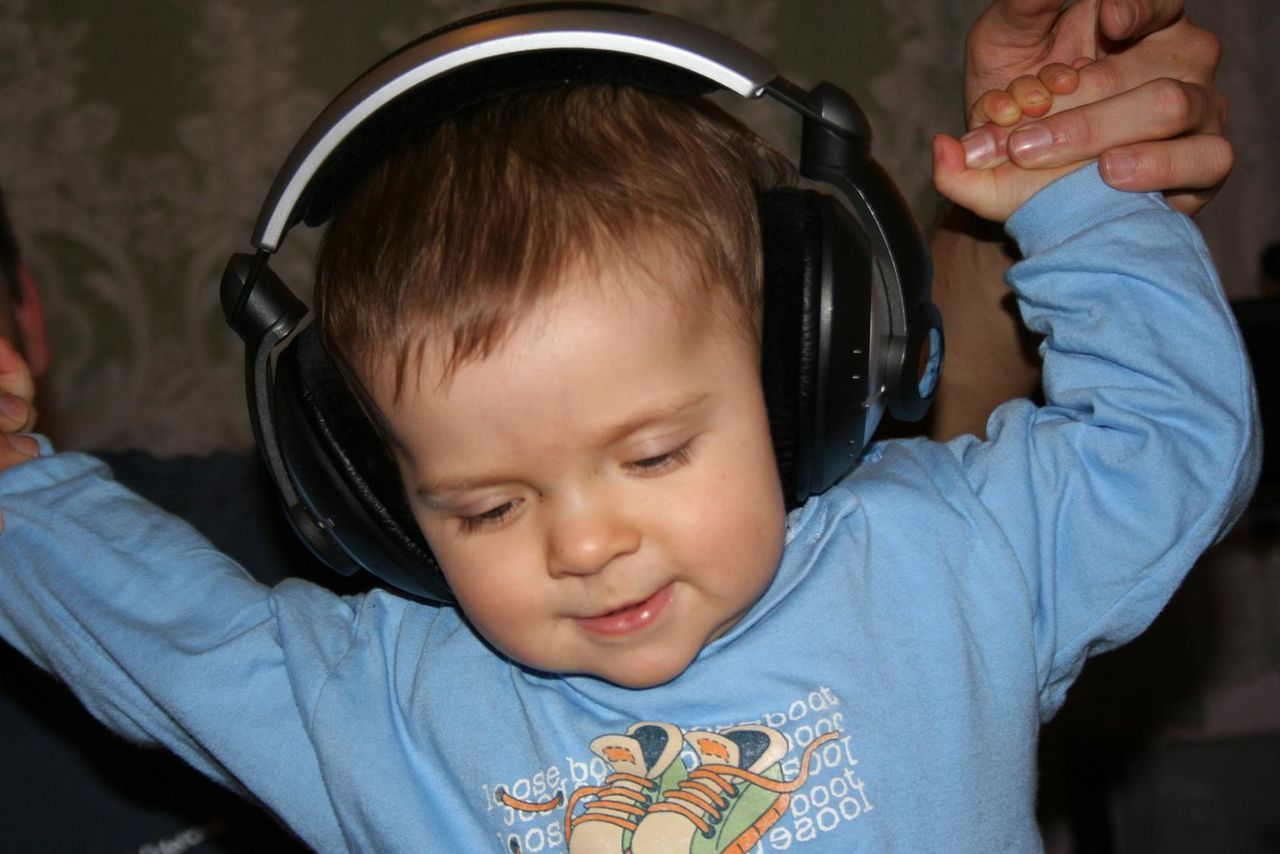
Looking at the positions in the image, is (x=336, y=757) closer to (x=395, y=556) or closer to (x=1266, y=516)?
(x=395, y=556)

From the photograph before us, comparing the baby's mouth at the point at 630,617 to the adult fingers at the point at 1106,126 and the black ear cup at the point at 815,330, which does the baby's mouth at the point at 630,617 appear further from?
the adult fingers at the point at 1106,126

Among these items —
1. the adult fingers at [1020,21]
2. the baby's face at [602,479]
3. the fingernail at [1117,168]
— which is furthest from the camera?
the adult fingers at [1020,21]

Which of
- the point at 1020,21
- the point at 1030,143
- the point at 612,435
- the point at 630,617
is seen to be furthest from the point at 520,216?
the point at 1020,21

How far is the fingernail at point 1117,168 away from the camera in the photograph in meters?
0.94

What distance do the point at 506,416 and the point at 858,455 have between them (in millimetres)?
276

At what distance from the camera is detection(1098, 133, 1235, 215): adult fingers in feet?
3.09

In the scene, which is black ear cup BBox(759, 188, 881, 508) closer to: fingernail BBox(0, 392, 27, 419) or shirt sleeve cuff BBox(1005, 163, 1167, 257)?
shirt sleeve cuff BBox(1005, 163, 1167, 257)

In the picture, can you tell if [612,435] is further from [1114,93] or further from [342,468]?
[1114,93]

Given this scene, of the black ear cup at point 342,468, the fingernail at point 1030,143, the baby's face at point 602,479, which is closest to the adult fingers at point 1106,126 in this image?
the fingernail at point 1030,143

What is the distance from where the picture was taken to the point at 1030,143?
0.95m

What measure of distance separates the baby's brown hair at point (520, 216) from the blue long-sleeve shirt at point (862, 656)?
23 cm

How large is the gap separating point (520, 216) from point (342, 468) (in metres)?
0.23

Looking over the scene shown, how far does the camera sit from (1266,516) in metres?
2.01

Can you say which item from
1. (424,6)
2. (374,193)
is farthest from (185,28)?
(374,193)
